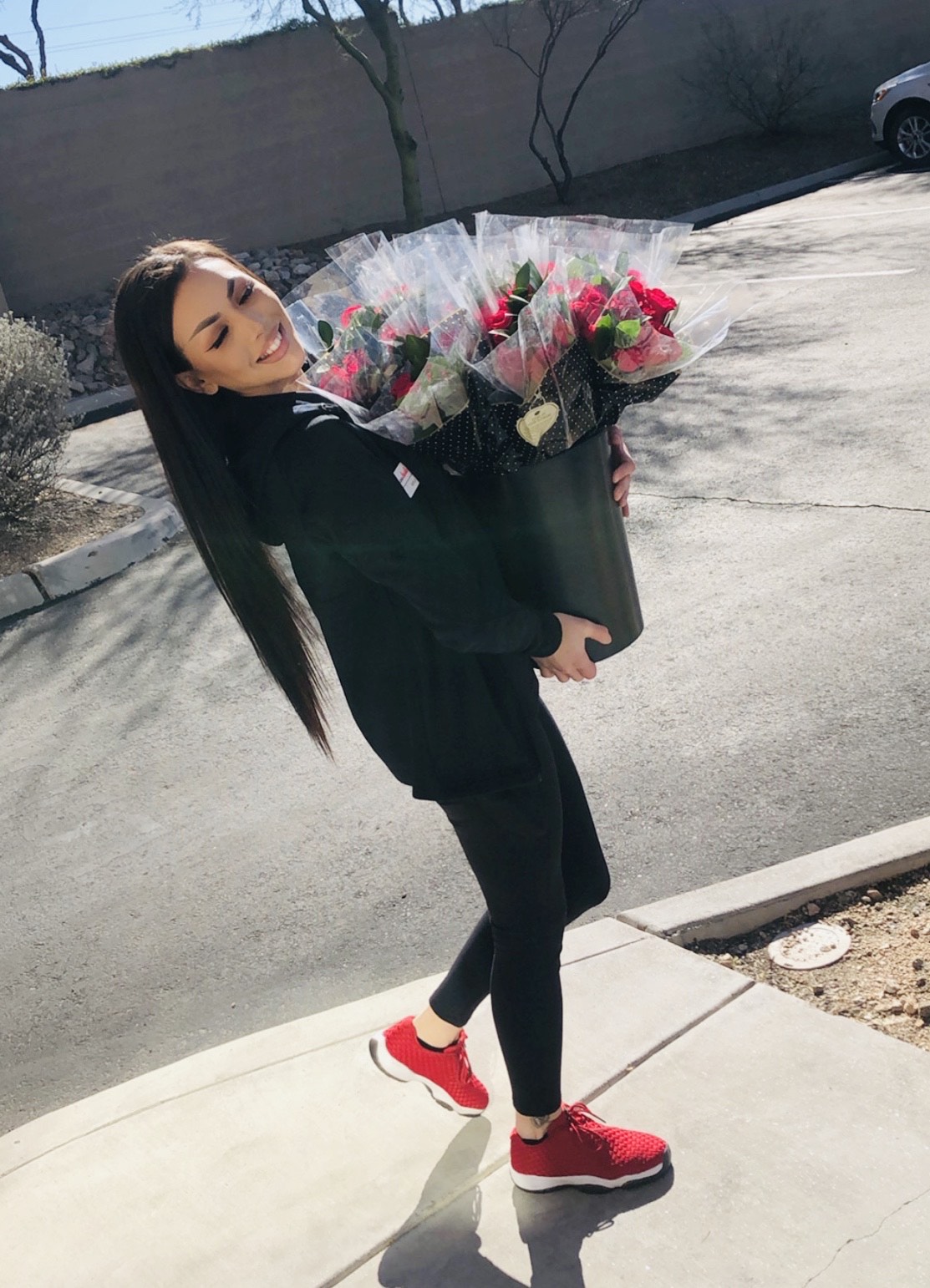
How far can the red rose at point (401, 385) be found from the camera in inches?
84.7

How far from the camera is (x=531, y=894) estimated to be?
2.36 metres

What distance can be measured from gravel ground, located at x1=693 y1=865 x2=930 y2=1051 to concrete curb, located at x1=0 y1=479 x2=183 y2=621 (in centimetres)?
466

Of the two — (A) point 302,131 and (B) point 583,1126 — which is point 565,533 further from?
(A) point 302,131

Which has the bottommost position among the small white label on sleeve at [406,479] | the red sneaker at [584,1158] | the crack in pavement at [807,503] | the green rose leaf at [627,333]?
the crack in pavement at [807,503]

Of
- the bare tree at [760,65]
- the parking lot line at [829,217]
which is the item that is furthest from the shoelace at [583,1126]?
the bare tree at [760,65]

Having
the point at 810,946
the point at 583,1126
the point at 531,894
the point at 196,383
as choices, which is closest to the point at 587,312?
the point at 196,383

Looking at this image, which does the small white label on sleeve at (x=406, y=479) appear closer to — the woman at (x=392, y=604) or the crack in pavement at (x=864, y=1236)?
the woman at (x=392, y=604)

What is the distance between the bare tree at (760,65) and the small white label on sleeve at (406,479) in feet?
71.3

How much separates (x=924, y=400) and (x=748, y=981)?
195 inches

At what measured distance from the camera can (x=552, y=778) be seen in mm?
2334

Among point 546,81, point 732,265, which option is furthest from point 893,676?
point 546,81

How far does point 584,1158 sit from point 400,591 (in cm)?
117

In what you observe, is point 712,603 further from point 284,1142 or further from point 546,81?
point 546,81

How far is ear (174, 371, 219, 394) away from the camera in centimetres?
221
